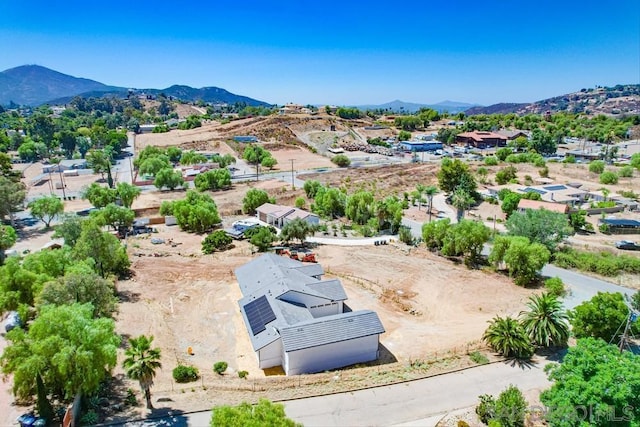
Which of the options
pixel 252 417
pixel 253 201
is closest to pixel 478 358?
pixel 252 417

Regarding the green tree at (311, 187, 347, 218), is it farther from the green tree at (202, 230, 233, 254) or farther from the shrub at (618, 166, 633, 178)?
the shrub at (618, 166, 633, 178)

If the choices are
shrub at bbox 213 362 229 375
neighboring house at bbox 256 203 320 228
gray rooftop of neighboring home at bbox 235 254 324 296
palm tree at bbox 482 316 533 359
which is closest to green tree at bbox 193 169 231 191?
neighboring house at bbox 256 203 320 228

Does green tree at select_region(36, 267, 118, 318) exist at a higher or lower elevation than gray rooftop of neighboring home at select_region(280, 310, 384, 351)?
higher

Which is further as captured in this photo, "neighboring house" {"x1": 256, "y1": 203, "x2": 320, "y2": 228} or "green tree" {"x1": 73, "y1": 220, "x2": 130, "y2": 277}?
"neighboring house" {"x1": 256, "y1": 203, "x2": 320, "y2": 228}

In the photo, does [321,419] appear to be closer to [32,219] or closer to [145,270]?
[145,270]

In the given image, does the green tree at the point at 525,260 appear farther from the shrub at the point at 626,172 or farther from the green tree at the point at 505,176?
the shrub at the point at 626,172

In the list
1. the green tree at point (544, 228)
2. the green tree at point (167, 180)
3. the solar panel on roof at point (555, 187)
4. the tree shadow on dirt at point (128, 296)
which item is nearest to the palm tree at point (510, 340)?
the green tree at point (544, 228)

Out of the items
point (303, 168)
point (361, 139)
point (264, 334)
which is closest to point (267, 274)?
point (264, 334)

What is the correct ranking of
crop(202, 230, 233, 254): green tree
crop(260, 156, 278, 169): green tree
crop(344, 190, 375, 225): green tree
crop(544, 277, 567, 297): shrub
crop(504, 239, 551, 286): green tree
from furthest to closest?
crop(260, 156, 278, 169): green tree
crop(344, 190, 375, 225): green tree
crop(202, 230, 233, 254): green tree
crop(504, 239, 551, 286): green tree
crop(544, 277, 567, 297): shrub
